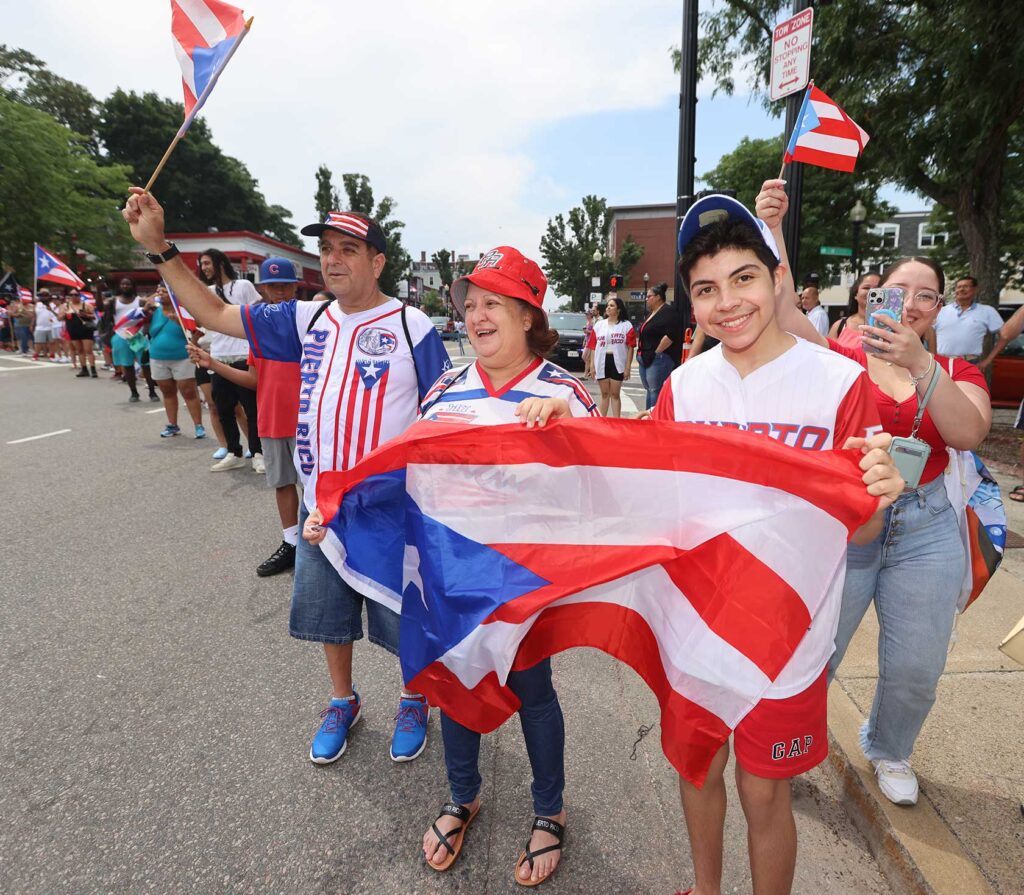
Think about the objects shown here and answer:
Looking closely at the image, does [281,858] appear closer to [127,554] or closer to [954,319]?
[127,554]

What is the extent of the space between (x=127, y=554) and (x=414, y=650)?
13.7ft

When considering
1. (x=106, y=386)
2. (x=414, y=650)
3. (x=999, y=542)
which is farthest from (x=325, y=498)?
(x=106, y=386)

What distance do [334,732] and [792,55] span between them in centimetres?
568

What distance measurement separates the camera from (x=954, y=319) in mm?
7543

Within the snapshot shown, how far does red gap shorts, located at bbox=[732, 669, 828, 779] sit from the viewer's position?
1.54 metres

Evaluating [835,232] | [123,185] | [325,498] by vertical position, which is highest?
[123,185]

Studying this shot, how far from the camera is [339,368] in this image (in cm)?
257

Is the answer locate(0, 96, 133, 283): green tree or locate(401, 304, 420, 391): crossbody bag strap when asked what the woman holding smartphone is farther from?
locate(0, 96, 133, 283): green tree

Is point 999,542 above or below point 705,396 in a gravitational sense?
below

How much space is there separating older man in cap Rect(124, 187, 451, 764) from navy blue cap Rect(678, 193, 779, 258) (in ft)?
4.01

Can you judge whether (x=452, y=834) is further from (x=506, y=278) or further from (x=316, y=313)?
(x=316, y=313)

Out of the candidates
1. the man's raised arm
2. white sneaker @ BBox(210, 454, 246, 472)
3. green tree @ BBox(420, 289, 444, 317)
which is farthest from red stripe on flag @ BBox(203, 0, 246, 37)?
green tree @ BBox(420, 289, 444, 317)

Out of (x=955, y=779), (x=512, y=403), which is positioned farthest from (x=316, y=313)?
(x=955, y=779)

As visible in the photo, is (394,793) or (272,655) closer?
(394,793)
